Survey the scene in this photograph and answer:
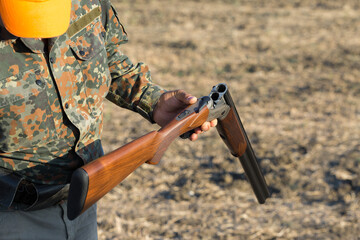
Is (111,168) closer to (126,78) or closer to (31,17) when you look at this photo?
(31,17)

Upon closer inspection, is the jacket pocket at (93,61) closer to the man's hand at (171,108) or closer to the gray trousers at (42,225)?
the man's hand at (171,108)

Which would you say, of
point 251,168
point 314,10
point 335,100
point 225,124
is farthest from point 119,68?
point 314,10

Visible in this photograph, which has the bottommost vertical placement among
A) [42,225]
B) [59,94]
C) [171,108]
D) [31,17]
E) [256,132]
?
[256,132]

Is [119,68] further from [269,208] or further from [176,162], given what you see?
[176,162]

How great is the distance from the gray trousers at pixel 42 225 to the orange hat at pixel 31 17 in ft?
2.74

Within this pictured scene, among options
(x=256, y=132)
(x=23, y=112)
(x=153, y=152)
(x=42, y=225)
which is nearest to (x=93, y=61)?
(x=23, y=112)

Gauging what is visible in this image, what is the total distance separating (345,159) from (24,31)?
14.8 ft

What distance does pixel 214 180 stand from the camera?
5.57 m

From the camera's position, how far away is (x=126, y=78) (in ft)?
9.39

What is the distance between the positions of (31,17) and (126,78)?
825mm

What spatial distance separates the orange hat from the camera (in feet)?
6.83

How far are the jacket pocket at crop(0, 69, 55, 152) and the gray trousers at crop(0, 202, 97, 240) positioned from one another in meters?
0.33

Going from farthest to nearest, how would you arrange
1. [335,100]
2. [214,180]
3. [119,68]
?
[335,100] < [214,180] < [119,68]

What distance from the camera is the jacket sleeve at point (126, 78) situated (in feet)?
9.21
